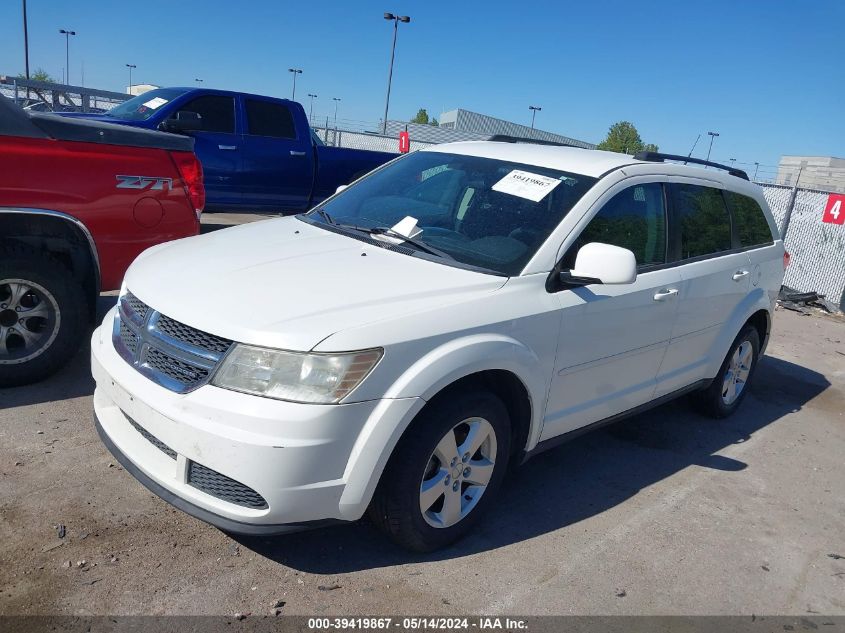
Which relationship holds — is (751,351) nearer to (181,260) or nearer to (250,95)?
(181,260)

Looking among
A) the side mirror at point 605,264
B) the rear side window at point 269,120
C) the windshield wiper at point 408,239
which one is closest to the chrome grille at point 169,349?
the windshield wiper at point 408,239

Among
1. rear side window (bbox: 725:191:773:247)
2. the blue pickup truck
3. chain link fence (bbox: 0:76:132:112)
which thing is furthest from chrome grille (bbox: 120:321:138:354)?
chain link fence (bbox: 0:76:132:112)

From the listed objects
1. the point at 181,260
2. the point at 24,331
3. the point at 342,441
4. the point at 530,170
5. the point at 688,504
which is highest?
the point at 530,170

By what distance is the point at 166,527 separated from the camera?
3115mm

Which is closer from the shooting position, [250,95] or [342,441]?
[342,441]

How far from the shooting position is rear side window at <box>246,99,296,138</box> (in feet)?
30.7

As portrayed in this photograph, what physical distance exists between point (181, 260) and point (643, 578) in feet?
8.52

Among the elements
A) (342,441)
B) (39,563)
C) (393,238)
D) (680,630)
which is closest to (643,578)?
(680,630)

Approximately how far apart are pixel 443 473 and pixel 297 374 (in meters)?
0.85

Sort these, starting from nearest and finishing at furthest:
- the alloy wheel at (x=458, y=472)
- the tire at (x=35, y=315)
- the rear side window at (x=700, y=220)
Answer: the alloy wheel at (x=458, y=472), the tire at (x=35, y=315), the rear side window at (x=700, y=220)

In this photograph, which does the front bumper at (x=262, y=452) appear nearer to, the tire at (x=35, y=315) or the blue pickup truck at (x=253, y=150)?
the tire at (x=35, y=315)

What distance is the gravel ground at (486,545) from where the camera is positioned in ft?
9.09

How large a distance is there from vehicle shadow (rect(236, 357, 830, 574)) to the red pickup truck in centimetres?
212

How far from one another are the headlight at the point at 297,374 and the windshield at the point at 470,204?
3.27ft
